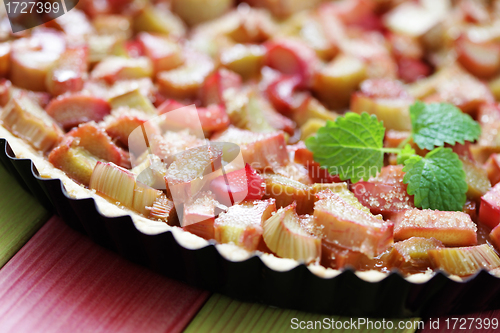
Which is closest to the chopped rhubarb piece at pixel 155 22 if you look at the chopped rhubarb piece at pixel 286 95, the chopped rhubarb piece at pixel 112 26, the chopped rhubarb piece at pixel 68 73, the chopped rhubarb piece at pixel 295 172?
the chopped rhubarb piece at pixel 112 26

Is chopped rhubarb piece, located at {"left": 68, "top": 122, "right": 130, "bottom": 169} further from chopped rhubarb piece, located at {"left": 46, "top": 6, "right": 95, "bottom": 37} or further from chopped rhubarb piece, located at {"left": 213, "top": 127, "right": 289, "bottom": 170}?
chopped rhubarb piece, located at {"left": 46, "top": 6, "right": 95, "bottom": 37}

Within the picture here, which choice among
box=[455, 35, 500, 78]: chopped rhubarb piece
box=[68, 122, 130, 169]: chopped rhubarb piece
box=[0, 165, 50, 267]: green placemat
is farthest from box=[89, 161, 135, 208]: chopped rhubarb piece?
box=[455, 35, 500, 78]: chopped rhubarb piece

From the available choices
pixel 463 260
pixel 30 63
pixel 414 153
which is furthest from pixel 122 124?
pixel 463 260

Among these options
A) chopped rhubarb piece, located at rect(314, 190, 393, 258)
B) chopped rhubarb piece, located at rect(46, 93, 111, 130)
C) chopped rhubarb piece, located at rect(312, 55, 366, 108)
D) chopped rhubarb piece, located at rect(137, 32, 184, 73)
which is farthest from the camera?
chopped rhubarb piece, located at rect(312, 55, 366, 108)

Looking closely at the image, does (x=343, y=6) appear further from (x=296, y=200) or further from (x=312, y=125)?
(x=296, y=200)

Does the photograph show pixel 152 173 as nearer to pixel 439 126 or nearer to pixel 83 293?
pixel 83 293
